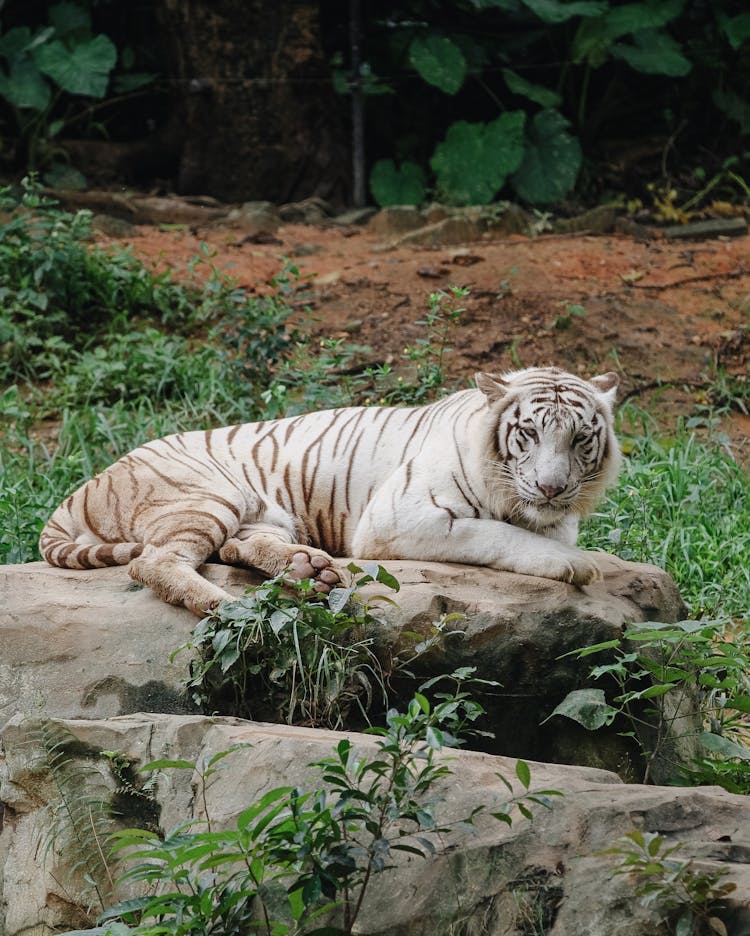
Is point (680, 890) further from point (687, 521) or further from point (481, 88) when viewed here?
point (481, 88)

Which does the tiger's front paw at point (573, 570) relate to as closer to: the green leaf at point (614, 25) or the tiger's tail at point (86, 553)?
the tiger's tail at point (86, 553)

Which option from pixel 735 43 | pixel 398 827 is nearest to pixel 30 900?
pixel 398 827

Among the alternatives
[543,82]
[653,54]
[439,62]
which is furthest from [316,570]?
[543,82]

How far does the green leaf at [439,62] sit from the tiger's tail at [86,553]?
634 cm

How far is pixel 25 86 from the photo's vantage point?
933 centimetres

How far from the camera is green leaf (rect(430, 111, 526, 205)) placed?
9.41 metres

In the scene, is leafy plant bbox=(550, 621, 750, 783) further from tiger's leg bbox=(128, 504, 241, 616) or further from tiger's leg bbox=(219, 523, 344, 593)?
tiger's leg bbox=(128, 504, 241, 616)

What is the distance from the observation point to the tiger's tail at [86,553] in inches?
160

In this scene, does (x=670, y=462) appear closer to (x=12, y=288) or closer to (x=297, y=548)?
(x=297, y=548)

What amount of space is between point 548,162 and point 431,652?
6951 mm

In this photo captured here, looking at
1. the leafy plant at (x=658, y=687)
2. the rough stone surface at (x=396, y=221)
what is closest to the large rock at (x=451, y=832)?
the leafy plant at (x=658, y=687)

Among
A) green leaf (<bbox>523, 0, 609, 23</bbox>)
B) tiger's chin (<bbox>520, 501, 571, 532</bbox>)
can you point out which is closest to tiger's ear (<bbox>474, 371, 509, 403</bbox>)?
tiger's chin (<bbox>520, 501, 571, 532</bbox>)

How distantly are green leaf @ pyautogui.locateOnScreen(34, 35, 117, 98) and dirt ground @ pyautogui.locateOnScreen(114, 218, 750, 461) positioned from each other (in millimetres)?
1331

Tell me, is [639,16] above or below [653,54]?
above
